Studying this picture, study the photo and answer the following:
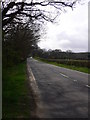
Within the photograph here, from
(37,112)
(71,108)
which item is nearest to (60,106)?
(71,108)

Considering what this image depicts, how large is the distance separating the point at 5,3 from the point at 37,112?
11999 mm

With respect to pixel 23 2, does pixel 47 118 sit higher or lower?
lower

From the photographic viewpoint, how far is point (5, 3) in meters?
20.2

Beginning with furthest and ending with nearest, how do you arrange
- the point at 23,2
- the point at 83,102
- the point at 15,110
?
the point at 23,2
the point at 83,102
the point at 15,110

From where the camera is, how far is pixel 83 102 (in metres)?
12.1

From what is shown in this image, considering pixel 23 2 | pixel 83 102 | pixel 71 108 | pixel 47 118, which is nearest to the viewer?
pixel 47 118

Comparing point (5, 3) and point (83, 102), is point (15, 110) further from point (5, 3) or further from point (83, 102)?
point (5, 3)

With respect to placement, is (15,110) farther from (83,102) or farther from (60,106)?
(83,102)

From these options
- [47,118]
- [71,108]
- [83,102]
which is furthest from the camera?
[83,102]

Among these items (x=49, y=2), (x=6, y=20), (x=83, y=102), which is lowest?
(x=83, y=102)

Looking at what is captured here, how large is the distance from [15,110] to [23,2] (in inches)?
441

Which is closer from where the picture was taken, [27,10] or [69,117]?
[69,117]

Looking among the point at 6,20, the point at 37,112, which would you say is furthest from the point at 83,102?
the point at 6,20

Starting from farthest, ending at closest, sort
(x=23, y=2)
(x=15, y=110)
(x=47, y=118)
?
(x=23, y=2), (x=15, y=110), (x=47, y=118)
